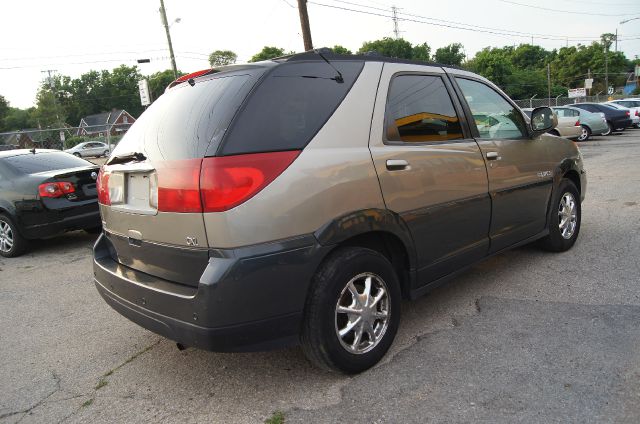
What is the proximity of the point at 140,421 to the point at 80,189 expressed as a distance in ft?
15.6

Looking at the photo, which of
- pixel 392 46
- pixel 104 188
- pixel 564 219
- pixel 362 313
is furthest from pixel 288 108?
pixel 392 46

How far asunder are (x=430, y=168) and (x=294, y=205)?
3.77 ft

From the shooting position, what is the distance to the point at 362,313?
2766mm

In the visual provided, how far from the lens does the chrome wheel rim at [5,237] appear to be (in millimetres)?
6664

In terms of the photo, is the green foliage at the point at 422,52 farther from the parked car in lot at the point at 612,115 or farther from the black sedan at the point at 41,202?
the black sedan at the point at 41,202

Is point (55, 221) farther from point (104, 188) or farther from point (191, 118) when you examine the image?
point (191, 118)

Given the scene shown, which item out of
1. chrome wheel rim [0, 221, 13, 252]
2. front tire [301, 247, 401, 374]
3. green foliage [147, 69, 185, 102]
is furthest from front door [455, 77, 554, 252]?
green foliage [147, 69, 185, 102]

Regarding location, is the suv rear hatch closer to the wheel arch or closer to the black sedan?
the wheel arch

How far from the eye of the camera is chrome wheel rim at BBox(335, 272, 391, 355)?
271cm

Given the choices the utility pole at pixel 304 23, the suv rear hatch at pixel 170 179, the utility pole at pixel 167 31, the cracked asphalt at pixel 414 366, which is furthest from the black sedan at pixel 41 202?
the utility pole at pixel 167 31

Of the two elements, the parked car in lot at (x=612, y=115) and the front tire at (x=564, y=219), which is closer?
the front tire at (x=564, y=219)

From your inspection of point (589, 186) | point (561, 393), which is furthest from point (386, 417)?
point (589, 186)

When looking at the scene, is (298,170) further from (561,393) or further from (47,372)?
(47,372)

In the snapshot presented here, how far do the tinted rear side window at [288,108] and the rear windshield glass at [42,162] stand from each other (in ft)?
17.7
